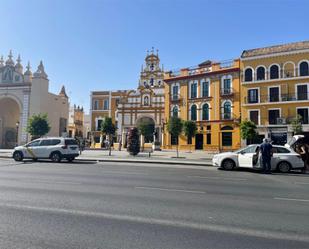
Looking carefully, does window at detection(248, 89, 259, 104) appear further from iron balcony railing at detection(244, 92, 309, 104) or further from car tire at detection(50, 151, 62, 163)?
car tire at detection(50, 151, 62, 163)

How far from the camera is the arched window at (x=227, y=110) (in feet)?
143

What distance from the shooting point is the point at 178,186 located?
33.3ft

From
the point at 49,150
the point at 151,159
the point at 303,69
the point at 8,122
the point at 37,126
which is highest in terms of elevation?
the point at 303,69

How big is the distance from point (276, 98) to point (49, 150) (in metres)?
31.4

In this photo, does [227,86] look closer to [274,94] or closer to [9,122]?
[274,94]

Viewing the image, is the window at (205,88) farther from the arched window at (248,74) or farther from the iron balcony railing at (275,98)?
the iron balcony railing at (275,98)

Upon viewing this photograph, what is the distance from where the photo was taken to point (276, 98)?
131ft

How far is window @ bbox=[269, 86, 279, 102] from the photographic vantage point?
39.9 m

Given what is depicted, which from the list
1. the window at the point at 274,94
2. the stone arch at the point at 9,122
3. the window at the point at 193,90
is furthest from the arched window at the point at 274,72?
the stone arch at the point at 9,122

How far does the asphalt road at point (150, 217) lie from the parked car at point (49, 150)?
12065 millimetres

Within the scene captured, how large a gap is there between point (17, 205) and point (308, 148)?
17.2 m

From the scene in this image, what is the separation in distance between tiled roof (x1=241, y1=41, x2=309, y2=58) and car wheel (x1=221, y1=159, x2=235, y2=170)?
28.7 meters

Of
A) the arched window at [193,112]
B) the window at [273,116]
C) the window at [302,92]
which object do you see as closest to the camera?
the window at [302,92]

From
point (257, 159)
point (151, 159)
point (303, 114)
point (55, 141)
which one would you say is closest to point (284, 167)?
point (257, 159)
